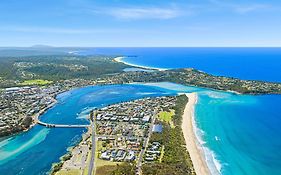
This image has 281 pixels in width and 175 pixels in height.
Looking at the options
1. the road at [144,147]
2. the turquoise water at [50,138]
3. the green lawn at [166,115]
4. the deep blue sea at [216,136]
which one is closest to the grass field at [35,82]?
the turquoise water at [50,138]

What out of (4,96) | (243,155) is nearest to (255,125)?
(243,155)

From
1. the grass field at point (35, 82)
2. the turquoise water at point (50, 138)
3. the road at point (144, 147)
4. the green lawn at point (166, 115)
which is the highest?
the green lawn at point (166, 115)

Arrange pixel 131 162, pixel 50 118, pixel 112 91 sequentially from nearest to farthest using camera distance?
pixel 131 162 → pixel 50 118 → pixel 112 91

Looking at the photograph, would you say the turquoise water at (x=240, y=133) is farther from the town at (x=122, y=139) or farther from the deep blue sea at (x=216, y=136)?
the town at (x=122, y=139)

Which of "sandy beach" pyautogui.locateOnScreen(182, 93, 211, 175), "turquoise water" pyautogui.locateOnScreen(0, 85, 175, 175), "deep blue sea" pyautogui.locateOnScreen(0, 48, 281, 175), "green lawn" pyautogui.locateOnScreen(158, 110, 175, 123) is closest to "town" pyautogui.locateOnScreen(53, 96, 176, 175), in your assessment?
"green lawn" pyautogui.locateOnScreen(158, 110, 175, 123)

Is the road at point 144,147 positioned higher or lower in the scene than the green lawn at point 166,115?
lower

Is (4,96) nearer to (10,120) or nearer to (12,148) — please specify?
(10,120)

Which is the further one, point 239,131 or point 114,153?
point 239,131

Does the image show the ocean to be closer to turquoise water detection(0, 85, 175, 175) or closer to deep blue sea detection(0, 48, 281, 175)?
deep blue sea detection(0, 48, 281, 175)

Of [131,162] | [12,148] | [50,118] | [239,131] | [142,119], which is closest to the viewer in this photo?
[131,162]
